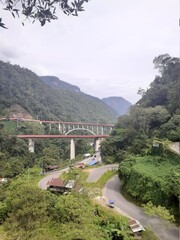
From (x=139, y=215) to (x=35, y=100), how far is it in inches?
1467

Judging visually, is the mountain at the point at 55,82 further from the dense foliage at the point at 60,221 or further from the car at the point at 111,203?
the dense foliage at the point at 60,221

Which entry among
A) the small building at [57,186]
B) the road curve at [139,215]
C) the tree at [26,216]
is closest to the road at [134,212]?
the road curve at [139,215]

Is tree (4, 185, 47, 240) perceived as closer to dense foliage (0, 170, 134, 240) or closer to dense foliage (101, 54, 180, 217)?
dense foliage (0, 170, 134, 240)

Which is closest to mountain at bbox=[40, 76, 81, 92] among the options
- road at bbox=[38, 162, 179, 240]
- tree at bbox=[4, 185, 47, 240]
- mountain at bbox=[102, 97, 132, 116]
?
mountain at bbox=[102, 97, 132, 116]

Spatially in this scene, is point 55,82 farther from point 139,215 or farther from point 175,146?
point 139,215

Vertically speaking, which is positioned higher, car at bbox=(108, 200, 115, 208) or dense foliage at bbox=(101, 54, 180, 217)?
dense foliage at bbox=(101, 54, 180, 217)

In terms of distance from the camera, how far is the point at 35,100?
1700 inches

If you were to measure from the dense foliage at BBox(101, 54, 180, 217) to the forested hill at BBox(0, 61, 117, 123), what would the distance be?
2092cm

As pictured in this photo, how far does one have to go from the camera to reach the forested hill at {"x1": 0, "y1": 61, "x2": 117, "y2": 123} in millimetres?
37613

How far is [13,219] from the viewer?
684 cm

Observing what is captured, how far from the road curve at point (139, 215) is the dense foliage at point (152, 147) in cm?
48

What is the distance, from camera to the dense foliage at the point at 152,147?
8633 mm

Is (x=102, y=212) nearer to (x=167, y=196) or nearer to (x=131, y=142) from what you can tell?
(x=167, y=196)

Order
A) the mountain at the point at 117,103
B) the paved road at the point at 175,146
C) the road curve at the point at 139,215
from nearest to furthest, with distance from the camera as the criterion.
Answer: the road curve at the point at 139,215, the paved road at the point at 175,146, the mountain at the point at 117,103
